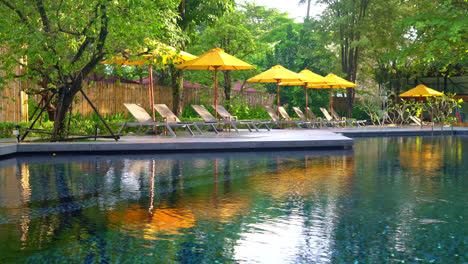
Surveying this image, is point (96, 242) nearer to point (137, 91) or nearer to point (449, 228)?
point (449, 228)

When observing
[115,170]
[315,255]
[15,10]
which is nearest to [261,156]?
[115,170]

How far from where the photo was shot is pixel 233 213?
21.0 feet

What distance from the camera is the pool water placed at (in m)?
4.64

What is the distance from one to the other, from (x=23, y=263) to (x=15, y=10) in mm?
11785

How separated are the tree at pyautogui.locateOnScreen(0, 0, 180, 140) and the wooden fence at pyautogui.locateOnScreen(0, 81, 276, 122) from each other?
1488 mm

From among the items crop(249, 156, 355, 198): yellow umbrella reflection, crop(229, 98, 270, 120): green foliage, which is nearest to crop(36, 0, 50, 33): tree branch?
crop(249, 156, 355, 198): yellow umbrella reflection

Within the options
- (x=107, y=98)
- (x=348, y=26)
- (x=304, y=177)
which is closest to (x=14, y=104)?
(x=107, y=98)

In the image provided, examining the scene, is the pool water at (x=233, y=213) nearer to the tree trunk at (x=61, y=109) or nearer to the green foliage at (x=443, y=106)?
the tree trunk at (x=61, y=109)

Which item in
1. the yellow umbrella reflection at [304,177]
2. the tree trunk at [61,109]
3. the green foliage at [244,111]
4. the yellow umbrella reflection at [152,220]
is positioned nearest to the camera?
the yellow umbrella reflection at [152,220]

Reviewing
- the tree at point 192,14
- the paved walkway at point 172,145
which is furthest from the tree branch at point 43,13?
the tree at point 192,14

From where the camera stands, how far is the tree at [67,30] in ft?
46.3

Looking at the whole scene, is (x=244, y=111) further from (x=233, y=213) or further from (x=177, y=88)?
(x=233, y=213)

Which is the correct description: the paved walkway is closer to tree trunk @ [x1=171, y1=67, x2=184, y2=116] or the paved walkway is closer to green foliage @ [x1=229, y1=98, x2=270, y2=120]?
tree trunk @ [x1=171, y1=67, x2=184, y2=116]

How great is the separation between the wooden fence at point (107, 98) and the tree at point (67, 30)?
4.88 ft
